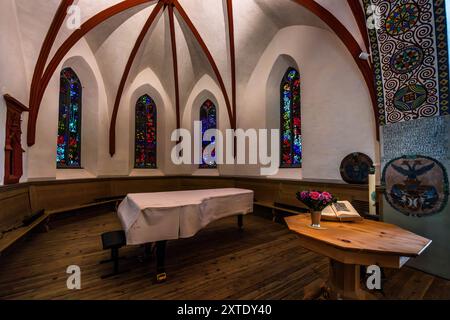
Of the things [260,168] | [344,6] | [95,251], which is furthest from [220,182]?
[344,6]

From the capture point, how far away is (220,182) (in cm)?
828

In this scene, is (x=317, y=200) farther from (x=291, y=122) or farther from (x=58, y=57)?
(x=58, y=57)

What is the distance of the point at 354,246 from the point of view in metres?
1.66

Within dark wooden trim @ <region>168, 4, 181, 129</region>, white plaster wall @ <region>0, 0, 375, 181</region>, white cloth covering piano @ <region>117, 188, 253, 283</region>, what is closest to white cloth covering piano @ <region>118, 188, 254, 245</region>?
white cloth covering piano @ <region>117, 188, 253, 283</region>

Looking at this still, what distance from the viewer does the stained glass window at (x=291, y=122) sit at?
6.48m

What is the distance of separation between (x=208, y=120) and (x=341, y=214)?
758 cm

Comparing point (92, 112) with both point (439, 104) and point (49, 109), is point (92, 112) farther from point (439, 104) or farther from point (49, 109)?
point (439, 104)

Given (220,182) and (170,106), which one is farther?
(170,106)

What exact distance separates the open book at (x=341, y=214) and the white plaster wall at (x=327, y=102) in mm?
2420

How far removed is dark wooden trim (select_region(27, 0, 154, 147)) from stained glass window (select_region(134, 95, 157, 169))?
3.37 metres

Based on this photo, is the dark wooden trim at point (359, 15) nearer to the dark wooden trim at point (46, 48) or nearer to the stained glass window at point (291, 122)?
the stained glass window at point (291, 122)

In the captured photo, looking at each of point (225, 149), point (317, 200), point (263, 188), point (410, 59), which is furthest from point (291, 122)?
point (317, 200)

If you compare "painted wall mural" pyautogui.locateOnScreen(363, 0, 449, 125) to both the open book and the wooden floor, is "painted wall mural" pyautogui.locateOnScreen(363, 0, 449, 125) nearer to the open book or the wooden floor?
the open book
